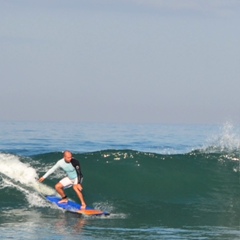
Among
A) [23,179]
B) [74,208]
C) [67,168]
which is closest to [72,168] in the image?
[67,168]

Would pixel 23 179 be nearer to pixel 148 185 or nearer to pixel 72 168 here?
pixel 148 185

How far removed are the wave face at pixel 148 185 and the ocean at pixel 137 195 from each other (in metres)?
0.02

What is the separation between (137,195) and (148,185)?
1168 mm

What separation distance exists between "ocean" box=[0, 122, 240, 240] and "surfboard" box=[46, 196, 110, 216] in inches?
5.7

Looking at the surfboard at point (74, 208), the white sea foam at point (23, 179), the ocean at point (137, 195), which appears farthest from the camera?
the white sea foam at point (23, 179)

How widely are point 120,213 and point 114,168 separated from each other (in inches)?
226

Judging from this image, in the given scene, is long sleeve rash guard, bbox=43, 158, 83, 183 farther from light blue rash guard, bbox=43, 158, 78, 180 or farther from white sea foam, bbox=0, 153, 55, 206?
white sea foam, bbox=0, 153, 55, 206

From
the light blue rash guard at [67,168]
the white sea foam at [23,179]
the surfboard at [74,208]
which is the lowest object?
the surfboard at [74,208]

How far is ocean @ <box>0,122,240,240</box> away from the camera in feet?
60.2

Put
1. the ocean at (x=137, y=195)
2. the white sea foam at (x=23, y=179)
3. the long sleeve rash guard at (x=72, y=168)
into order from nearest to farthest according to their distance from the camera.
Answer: the ocean at (x=137, y=195)
the long sleeve rash guard at (x=72, y=168)
the white sea foam at (x=23, y=179)

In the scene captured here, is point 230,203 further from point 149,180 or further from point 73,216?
point 73,216

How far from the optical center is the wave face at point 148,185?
858 inches

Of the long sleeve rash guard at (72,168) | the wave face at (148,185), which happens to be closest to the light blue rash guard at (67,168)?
the long sleeve rash guard at (72,168)

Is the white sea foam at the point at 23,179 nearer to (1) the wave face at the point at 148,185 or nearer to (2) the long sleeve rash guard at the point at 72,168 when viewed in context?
(1) the wave face at the point at 148,185
